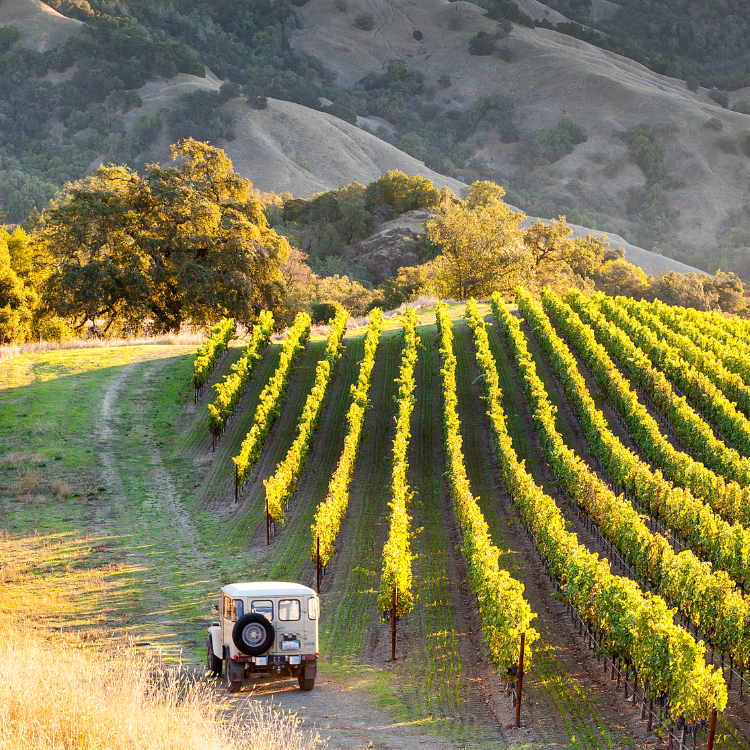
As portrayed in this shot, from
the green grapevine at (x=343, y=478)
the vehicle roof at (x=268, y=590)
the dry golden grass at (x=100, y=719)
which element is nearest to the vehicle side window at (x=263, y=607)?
the vehicle roof at (x=268, y=590)

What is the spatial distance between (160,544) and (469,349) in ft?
75.2

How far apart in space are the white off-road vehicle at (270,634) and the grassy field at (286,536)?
0.61 metres

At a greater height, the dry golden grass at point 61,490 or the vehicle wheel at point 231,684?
the vehicle wheel at point 231,684

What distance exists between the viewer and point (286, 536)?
85.7 feet

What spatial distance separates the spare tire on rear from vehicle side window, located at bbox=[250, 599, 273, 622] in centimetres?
32

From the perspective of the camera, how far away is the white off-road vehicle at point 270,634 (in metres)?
15.3

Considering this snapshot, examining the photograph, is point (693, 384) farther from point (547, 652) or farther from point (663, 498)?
point (547, 652)

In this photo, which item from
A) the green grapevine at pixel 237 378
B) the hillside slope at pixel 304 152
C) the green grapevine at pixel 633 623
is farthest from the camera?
the hillside slope at pixel 304 152

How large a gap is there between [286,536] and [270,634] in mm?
10842

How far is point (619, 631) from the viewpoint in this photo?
1631cm

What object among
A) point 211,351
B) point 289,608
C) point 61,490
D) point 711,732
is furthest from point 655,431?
point 61,490

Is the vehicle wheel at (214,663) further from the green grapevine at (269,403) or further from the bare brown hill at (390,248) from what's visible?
the bare brown hill at (390,248)

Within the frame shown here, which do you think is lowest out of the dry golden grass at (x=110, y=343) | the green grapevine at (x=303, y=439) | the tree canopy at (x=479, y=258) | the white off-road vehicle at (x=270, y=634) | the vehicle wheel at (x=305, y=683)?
the dry golden grass at (x=110, y=343)

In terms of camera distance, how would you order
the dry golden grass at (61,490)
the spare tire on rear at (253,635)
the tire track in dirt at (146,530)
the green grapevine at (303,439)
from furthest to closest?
the dry golden grass at (61,490) < the green grapevine at (303,439) < the tire track in dirt at (146,530) < the spare tire on rear at (253,635)
